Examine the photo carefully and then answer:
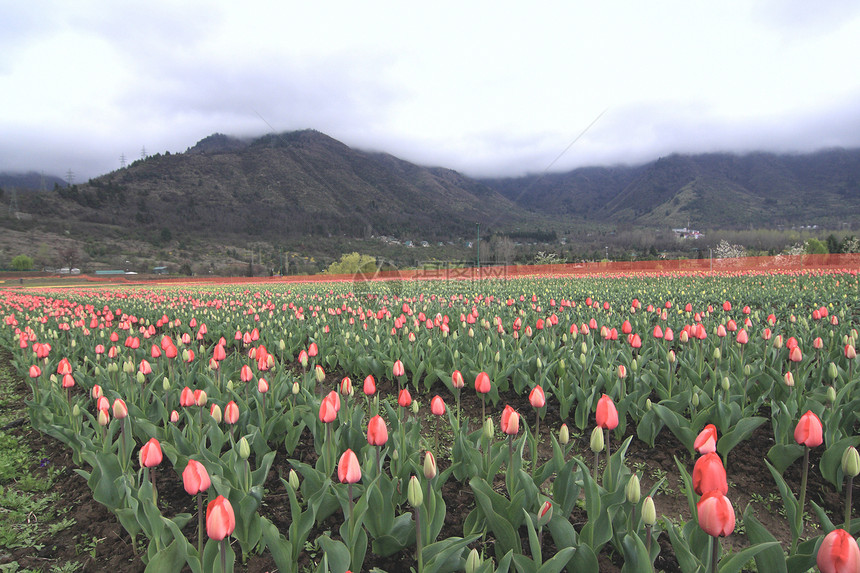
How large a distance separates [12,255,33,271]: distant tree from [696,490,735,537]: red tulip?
288 feet

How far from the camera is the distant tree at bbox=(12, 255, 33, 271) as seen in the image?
65238mm

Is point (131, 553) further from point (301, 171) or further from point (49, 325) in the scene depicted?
point (301, 171)

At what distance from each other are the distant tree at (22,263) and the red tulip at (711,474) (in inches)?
3456

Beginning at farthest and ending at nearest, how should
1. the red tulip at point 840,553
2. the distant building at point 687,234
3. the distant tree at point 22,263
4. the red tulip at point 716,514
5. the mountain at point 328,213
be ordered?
the distant building at point 687,234 < the mountain at point 328,213 < the distant tree at point 22,263 < the red tulip at point 716,514 < the red tulip at point 840,553

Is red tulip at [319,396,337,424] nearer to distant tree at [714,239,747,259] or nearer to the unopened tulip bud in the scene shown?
the unopened tulip bud

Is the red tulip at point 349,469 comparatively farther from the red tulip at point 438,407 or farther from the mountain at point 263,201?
the mountain at point 263,201

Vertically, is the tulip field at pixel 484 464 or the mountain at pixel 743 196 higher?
the mountain at pixel 743 196

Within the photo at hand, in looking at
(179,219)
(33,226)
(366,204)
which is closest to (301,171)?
(366,204)

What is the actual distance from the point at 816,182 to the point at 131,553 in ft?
689

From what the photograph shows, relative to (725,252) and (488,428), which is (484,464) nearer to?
(488,428)

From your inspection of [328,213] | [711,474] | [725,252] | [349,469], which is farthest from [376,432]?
[328,213]

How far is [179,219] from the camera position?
109 m

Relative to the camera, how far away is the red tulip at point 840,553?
140 cm

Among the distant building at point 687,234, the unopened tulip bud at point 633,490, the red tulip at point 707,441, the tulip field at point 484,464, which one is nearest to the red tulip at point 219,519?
the tulip field at point 484,464
